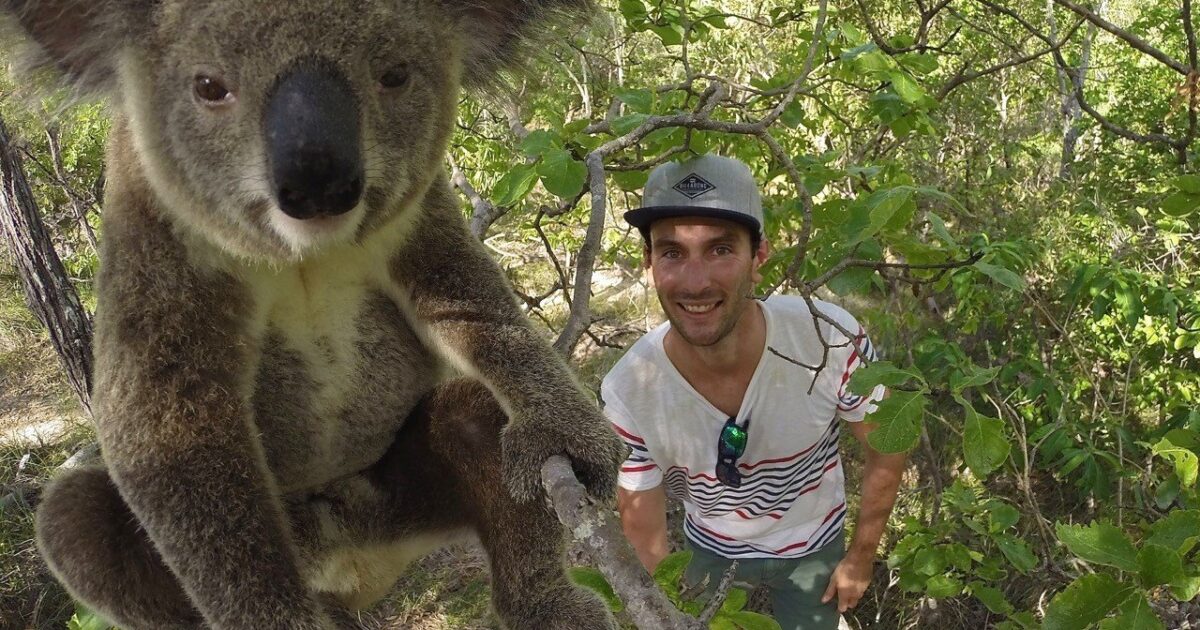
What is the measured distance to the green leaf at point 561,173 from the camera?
170cm

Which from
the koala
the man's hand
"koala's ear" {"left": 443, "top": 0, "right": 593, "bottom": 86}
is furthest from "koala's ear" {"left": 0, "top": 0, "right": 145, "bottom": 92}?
the man's hand

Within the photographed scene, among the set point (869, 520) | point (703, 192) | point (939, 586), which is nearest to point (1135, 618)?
point (939, 586)

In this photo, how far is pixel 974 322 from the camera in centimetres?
381

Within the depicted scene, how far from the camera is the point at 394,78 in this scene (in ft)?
5.18

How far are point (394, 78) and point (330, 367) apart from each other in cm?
71

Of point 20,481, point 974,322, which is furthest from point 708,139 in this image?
point 20,481

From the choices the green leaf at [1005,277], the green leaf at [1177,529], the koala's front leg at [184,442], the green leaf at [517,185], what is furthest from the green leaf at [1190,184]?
the koala's front leg at [184,442]

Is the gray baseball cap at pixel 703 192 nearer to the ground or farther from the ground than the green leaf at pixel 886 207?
nearer to the ground

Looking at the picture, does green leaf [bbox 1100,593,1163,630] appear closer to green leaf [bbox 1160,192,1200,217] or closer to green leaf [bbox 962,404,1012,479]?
green leaf [bbox 962,404,1012,479]

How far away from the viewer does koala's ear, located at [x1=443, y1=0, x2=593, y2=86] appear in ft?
6.12

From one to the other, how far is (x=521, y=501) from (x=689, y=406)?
3.85ft

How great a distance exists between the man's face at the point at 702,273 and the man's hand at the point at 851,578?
1038mm

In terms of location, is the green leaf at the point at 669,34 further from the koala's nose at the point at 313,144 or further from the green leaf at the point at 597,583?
the green leaf at the point at 597,583

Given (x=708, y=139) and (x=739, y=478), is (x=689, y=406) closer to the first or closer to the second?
(x=739, y=478)
